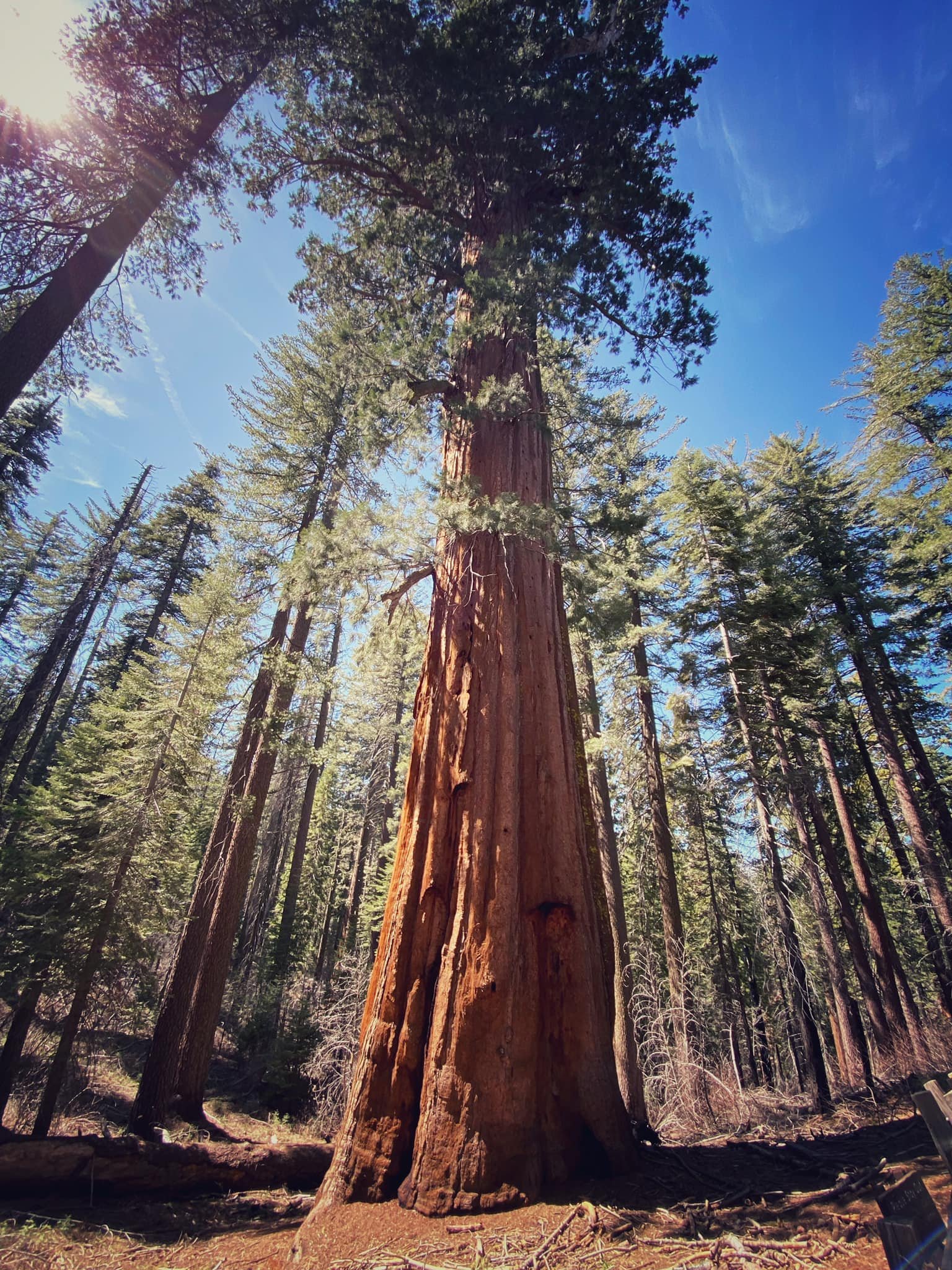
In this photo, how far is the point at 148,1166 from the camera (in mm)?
5016

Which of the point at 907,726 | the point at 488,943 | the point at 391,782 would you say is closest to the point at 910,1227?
the point at 488,943

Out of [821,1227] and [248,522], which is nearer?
[821,1227]

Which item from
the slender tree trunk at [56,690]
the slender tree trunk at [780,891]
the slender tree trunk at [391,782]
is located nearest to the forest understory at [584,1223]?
the slender tree trunk at [780,891]

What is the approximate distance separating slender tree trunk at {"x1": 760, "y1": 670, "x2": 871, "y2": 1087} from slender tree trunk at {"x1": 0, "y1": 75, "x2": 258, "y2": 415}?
→ 44.4 ft

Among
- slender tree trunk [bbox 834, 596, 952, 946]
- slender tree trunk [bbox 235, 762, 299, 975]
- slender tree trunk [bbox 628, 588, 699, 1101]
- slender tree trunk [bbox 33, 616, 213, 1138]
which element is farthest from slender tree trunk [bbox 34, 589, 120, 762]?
slender tree trunk [bbox 834, 596, 952, 946]

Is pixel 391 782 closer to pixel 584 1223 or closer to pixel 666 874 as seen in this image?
pixel 666 874

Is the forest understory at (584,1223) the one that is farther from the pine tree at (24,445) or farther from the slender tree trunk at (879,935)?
the pine tree at (24,445)

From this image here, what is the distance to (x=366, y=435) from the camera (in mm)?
6816

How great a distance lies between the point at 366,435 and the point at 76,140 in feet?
16.3

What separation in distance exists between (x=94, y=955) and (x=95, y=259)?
9.81m

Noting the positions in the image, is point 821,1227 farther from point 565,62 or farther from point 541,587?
point 565,62

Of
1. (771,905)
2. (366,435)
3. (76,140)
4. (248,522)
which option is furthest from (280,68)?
(771,905)

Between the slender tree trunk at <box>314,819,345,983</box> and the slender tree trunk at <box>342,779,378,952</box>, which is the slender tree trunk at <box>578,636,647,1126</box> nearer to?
the slender tree trunk at <box>342,779,378,952</box>

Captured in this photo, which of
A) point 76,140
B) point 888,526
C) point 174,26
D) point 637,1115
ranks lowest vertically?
point 637,1115
